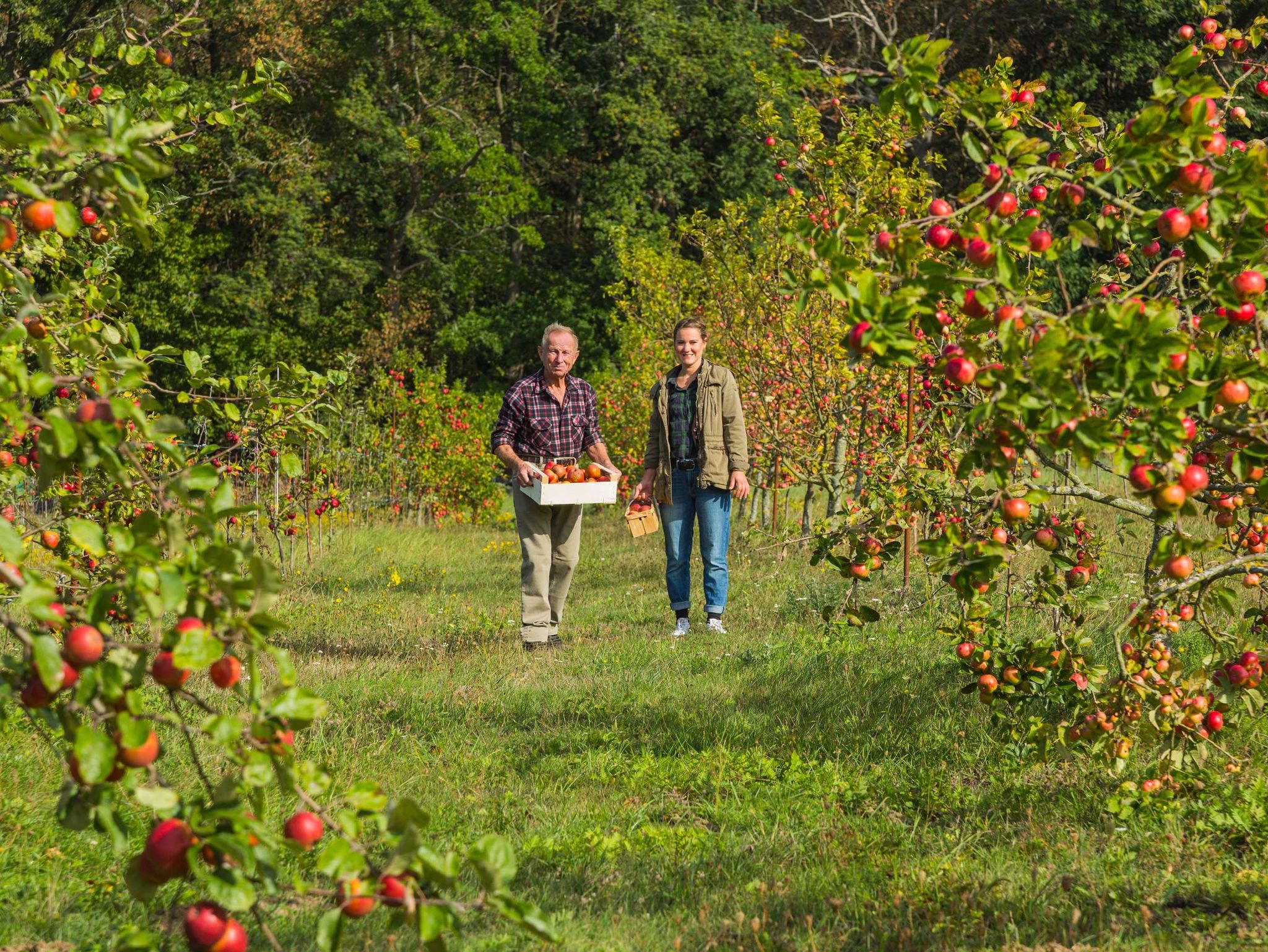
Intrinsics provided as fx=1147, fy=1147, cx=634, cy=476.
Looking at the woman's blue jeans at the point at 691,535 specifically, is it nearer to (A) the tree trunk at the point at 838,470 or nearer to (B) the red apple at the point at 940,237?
(A) the tree trunk at the point at 838,470

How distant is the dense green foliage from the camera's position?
67.6 feet

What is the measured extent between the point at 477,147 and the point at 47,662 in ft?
71.1

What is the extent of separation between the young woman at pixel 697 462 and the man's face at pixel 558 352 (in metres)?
0.63

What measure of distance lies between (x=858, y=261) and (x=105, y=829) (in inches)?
66.0

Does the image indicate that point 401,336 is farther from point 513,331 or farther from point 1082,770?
point 1082,770

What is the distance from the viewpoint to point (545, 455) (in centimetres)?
620

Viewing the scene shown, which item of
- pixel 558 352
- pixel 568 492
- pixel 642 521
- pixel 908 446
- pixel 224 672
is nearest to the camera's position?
pixel 224 672

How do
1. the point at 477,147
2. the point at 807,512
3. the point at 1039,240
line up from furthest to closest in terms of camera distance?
the point at 477,147 → the point at 807,512 → the point at 1039,240

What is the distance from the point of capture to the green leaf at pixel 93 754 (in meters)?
1.67

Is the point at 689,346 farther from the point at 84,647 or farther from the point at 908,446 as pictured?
the point at 84,647

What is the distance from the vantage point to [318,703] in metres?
1.88

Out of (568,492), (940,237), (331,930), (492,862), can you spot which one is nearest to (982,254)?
(940,237)

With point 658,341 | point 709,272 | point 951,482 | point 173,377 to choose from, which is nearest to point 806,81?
point 658,341

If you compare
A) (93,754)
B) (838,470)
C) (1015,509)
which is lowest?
(838,470)
